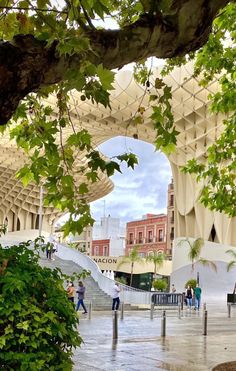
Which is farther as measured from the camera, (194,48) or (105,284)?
(105,284)

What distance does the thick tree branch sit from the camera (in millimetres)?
3404

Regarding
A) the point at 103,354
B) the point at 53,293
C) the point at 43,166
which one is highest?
the point at 43,166

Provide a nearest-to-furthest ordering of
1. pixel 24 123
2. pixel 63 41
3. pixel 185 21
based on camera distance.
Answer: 1. pixel 63 41
2. pixel 185 21
3. pixel 24 123

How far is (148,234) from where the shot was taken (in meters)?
88.6

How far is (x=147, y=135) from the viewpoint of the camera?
201ft

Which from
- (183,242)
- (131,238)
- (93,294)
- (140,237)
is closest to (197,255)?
(183,242)

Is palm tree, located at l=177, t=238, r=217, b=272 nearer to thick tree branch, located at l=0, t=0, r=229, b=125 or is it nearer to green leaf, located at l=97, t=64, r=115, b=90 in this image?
thick tree branch, located at l=0, t=0, r=229, b=125

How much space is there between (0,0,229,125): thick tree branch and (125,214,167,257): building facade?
78605 millimetres

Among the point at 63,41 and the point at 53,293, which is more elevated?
the point at 63,41

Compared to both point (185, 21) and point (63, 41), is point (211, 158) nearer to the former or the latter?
point (185, 21)

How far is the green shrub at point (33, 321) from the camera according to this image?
13.4 feet

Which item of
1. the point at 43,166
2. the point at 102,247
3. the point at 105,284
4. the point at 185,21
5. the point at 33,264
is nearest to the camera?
the point at 185,21

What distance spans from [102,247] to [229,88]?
93.1m

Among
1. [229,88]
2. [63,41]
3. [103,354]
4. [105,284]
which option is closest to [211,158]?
[229,88]
